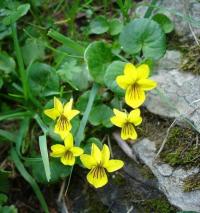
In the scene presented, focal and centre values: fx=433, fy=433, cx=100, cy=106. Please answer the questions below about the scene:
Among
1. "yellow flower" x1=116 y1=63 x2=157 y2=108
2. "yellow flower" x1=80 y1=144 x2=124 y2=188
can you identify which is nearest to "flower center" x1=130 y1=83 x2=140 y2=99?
"yellow flower" x1=116 y1=63 x2=157 y2=108

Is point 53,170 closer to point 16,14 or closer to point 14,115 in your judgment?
point 14,115

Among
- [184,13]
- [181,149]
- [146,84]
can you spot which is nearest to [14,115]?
[146,84]

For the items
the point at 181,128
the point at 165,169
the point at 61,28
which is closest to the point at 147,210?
the point at 165,169

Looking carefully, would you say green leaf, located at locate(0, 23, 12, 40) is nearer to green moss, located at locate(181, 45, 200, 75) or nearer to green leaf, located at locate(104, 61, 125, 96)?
green leaf, located at locate(104, 61, 125, 96)

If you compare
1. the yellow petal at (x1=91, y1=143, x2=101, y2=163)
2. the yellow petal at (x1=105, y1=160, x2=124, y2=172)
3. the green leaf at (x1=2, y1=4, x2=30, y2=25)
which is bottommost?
the yellow petal at (x1=105, y1=160, x2=124, y2=172)

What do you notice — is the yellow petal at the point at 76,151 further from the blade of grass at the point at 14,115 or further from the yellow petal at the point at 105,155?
the blade of grass at the point at 14,115

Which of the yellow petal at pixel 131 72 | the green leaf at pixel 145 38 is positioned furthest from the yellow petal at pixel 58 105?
the green leaf at pixel 145 38
